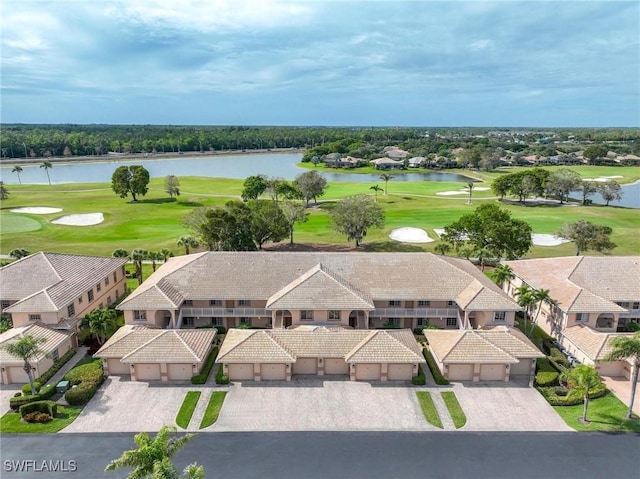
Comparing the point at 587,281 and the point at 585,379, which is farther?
the point at 587,281

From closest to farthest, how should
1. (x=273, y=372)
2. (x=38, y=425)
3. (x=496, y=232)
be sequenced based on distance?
(x=38, y=425)
(x=273, y=372)
(x=496, y=232)

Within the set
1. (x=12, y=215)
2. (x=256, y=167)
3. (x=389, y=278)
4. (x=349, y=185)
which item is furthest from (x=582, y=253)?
(x=256, y=167)

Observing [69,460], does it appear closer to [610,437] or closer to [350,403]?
[350,403]

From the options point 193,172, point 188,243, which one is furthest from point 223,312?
point 193,172

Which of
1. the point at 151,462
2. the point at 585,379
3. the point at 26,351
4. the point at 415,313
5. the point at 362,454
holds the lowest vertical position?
the point at 362,454

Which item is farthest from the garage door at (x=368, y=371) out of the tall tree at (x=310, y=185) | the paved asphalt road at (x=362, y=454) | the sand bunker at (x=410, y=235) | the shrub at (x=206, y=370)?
the tall tree at (x=310, y=185)

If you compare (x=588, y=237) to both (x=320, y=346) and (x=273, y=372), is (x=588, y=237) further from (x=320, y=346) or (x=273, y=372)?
(x=273, y=372)
